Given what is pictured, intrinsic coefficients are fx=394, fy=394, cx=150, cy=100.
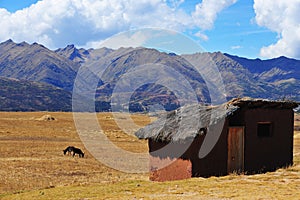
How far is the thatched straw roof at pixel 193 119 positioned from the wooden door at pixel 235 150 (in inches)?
47.1

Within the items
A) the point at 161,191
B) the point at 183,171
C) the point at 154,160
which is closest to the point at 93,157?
the point at 154,160

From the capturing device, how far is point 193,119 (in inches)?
837

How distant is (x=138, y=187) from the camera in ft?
59.0

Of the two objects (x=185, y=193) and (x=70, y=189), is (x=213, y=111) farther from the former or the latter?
(x=70, y=189)

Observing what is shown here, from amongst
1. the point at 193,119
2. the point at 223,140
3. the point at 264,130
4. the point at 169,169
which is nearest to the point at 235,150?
the point at 223,140

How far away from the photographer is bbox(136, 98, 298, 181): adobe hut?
20000 millimetres

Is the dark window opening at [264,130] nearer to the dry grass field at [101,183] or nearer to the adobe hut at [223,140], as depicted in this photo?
the adobe hut at [223,140]

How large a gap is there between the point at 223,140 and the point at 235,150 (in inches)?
38.6

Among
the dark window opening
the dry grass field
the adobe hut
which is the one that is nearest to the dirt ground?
the dry grass field

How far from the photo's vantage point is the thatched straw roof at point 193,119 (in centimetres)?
2005

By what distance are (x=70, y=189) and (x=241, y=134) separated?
9.19m

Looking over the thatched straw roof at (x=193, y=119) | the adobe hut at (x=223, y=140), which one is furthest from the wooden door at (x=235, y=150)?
the thatched straw roof at (x=193, y=119)

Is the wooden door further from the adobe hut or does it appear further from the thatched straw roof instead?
the thatched straw roof

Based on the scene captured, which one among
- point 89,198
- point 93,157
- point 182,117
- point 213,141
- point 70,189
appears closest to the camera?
point 89,198
